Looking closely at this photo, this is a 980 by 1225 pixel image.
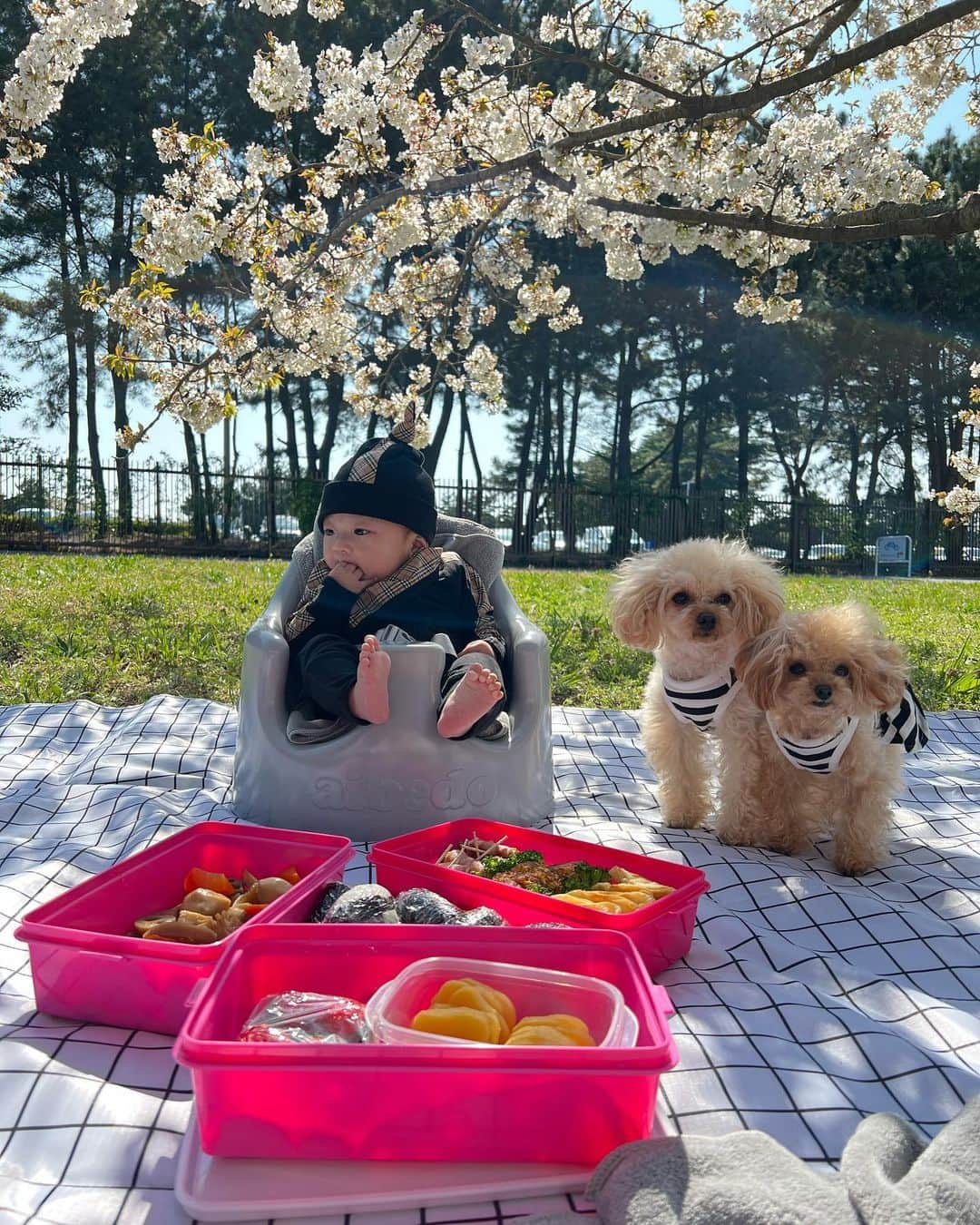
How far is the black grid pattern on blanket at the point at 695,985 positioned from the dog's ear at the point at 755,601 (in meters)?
0.66

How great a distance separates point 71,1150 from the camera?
123 cm

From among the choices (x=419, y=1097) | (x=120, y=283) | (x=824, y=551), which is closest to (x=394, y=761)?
(x=419, y=1097)

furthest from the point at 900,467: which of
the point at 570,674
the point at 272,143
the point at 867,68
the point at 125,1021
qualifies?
the point at 125,1021

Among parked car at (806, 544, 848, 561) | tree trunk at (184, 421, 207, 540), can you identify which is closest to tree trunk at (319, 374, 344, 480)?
tree trunk at (184, 421, 207, 540)

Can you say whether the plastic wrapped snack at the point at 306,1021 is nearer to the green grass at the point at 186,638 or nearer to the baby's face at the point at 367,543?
the baby's face at the point at 367,543

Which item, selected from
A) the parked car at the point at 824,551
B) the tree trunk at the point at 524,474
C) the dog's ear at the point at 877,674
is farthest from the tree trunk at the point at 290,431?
the dog's ear at the point at 877,674

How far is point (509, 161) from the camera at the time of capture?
5.28 metres

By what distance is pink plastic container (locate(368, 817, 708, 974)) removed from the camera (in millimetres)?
1729

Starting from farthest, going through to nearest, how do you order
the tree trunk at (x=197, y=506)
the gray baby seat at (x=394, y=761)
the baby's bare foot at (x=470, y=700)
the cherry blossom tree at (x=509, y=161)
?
the tree trunk at (x=197, y=506), the cherry blossom tree at (x=509, y=161), the gray baby seat at (x=394, y=761), the baby's bare foot at (x=470, y=700)

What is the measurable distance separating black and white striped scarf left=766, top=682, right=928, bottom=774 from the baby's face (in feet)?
4.12

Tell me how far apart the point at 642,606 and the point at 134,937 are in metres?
1.73

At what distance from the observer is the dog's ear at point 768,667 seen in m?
2.52

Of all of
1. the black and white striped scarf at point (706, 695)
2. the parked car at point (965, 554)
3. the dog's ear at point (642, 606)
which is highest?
the dog's ear at point (642, 606)

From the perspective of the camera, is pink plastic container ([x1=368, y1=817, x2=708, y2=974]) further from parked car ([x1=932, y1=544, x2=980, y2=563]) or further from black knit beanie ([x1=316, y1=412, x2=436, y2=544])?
parked car ([x1=932, y1=544, x2=980, y2=563])
